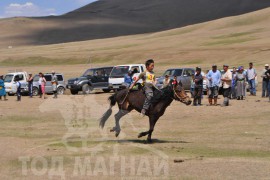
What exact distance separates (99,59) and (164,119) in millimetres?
59235

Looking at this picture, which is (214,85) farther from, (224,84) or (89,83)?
(89,83)

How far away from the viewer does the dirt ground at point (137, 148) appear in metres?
10.7

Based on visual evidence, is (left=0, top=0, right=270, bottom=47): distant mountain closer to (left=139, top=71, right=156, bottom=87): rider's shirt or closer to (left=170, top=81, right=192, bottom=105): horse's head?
(left=139, top=71, right=156, bottom=87): rider's shirt

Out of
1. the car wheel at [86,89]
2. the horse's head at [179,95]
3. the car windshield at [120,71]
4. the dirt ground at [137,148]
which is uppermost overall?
the car windshield at [120,71]

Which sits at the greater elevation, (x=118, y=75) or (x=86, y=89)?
(x=118, y=75)

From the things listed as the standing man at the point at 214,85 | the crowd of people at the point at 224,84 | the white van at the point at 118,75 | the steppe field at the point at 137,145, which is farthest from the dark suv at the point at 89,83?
the standing man at the point at 214,85

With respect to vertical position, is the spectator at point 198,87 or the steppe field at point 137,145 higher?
the spectator at point 198,87

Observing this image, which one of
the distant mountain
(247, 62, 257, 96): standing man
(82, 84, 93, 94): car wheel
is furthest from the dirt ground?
the distant mountain

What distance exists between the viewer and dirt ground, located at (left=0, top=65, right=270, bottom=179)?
35.2 feet

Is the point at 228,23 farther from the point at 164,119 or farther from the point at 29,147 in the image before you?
the point at 29,147

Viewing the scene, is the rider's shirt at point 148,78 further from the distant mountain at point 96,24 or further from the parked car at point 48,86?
the distant mountain at point 96,24

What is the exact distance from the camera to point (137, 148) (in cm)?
1341

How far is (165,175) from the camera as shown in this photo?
1040 cm

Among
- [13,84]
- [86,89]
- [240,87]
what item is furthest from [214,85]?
[13,84]
